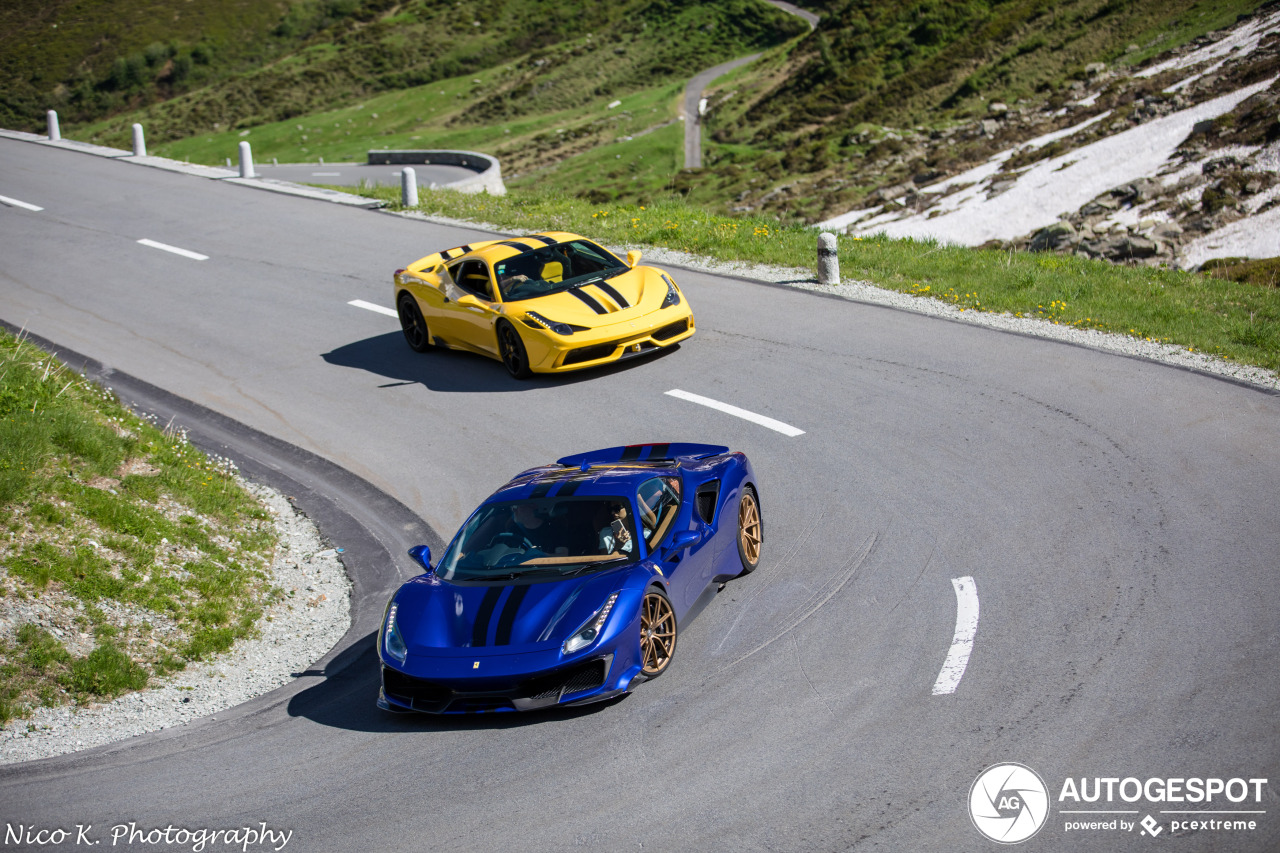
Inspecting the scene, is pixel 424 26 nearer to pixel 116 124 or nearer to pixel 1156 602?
pixel 116 124

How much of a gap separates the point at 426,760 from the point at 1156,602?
15.5ft

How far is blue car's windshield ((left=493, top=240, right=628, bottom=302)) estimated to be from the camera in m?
13.5

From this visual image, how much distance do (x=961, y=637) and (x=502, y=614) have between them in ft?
9.49

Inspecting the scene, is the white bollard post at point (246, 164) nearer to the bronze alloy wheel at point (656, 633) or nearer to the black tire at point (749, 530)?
the black tire at point (749, 530)

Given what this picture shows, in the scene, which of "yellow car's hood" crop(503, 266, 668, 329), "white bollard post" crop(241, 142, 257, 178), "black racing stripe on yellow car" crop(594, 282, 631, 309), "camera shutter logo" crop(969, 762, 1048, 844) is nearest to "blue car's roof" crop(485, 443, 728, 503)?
"camera shutter logo" crop(969, 762, 1048, 844)

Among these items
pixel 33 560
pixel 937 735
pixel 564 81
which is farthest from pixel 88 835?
pixel 564 81

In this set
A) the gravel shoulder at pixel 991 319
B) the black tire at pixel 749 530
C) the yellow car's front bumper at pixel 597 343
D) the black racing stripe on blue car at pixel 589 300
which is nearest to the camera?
the black tire at pixel 749 530

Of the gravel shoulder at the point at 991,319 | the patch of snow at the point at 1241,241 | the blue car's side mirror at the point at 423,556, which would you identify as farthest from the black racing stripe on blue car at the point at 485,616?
the patch of snow at the point at 1241,241

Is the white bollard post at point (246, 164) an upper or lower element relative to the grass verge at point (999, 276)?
upper

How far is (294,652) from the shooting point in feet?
26.9

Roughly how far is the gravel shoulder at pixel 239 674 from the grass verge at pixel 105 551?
0.14 m

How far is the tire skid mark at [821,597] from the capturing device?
7133mm

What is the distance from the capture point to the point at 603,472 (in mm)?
7980

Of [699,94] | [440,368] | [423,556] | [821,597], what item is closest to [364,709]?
[423,556]
